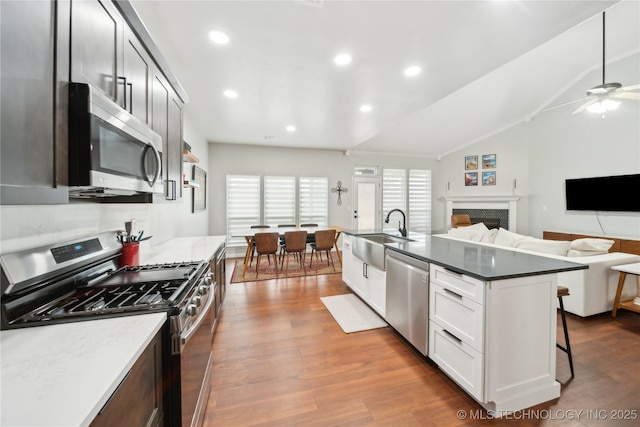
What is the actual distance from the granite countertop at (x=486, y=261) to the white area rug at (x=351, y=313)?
0.92 metres

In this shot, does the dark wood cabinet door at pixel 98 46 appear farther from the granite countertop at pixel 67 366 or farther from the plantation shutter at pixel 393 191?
the plantation shutter at pixel 393 191

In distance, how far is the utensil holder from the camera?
1793 millimetres

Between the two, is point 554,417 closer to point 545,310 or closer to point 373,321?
point 545,310

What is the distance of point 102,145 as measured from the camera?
3.20ft

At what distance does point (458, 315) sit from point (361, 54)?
247cm

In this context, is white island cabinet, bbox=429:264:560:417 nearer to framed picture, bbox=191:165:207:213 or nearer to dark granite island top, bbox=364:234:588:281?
dark granite island top, bbox=364:234:588:281

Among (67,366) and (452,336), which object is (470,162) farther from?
(67,366)

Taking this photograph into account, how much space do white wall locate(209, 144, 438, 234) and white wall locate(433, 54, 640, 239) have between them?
2380 mm

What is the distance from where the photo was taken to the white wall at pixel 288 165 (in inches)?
238

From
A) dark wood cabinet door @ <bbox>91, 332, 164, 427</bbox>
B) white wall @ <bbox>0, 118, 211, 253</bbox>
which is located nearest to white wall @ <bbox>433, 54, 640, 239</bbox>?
dark wood cabinet door @ <bbox>91, 332, 164, 427</bbox>

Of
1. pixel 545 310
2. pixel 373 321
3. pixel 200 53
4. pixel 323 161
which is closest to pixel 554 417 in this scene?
pixel 545 310

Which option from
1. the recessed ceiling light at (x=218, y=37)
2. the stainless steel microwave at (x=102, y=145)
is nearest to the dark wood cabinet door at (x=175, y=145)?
the recessed ceiling light at (x=218, y=37)

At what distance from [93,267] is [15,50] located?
1.20 m

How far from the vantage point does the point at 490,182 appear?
276 inches
